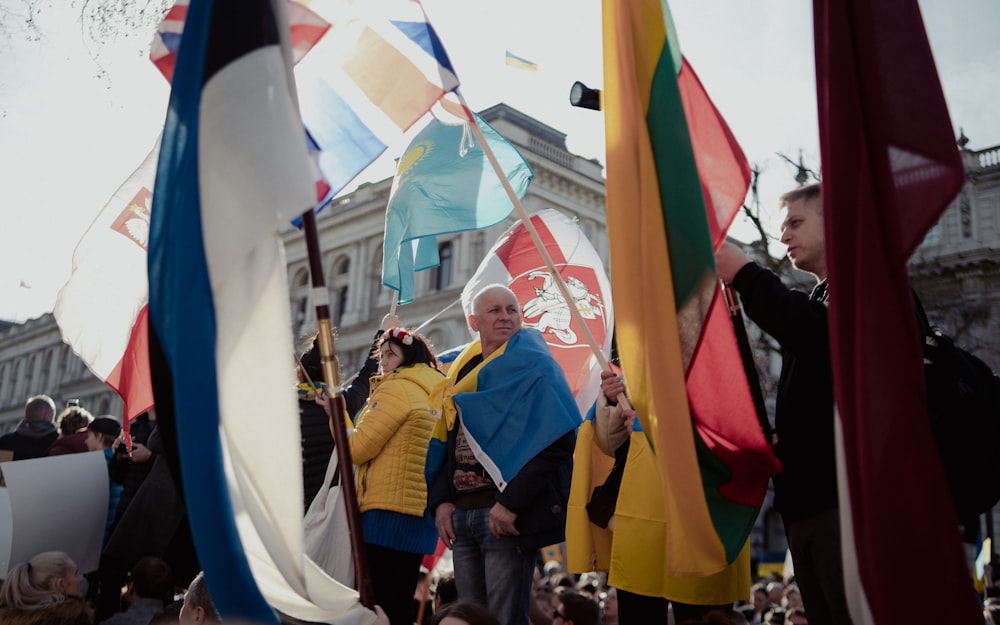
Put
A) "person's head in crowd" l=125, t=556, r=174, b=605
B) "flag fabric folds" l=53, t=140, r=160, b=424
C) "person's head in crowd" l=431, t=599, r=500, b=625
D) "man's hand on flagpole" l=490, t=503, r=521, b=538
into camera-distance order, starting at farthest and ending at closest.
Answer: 1. "flag fabric folds" l=53, t=140, r=160, b=424
2. "person's head in crowd" l=125, t=556, r=174, b=605
3. "man's hand on flagpole" l=490, t=503, r=521, b=538
4. "person's head in crowd" l=431, t=599, r=500, b=625

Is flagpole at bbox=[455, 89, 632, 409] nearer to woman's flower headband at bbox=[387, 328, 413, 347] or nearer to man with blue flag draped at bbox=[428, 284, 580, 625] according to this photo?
man with blue flag draped at bbox=[428, 284, 580, 625]

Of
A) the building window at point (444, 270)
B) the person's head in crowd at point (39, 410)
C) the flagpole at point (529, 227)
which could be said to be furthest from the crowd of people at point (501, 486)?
the building window at point (444, 270)

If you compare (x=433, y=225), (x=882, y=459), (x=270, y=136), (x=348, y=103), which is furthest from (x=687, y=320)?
(x=433, y=225)

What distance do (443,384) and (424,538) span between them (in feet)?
2.47

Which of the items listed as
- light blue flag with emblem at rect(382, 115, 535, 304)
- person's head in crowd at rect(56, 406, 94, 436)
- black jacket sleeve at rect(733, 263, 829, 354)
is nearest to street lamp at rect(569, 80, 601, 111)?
black jacket sleeve at rect(733, 263, 829, 354)

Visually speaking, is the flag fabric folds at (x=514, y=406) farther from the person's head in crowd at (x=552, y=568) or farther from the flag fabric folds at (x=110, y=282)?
the person's head in crowd at (x=552, y=568)

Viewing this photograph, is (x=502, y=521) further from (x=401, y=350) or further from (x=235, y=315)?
(x=235, y=315)

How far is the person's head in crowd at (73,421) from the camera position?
7027 millimetres

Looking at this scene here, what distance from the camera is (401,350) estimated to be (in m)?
4.92

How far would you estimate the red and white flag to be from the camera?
5883 millimetres

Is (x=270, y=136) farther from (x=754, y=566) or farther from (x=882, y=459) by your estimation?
(x=754, y=566)

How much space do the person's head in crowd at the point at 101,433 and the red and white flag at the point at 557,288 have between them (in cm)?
279

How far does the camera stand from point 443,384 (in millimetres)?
4559

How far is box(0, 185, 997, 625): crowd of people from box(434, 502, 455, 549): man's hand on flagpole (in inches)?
0.4
